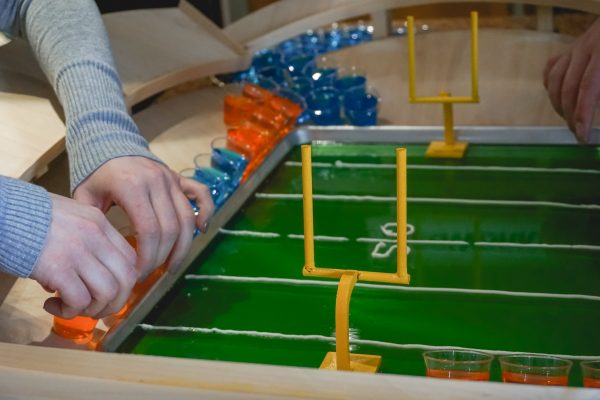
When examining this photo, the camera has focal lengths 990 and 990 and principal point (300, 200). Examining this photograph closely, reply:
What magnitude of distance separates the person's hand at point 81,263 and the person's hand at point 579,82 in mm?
867

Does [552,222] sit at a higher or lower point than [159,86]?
lower

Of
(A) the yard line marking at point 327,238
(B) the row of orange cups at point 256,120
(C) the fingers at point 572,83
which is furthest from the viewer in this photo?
(B) the row of orange cups at point 256,120

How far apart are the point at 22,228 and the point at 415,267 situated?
0.59 metres

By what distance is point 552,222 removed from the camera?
1.52 meters

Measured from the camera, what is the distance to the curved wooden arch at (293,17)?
2168 mm

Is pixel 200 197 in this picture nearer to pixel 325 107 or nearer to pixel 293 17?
pixel 325 107

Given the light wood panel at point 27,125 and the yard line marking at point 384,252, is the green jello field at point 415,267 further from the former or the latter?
the light wood panel at point 27,125

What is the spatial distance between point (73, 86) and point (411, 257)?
1.77 ft

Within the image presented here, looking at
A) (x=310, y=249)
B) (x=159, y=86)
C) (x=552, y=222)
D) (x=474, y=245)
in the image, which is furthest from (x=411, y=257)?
(x=159, y=86)

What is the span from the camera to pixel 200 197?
1.33m

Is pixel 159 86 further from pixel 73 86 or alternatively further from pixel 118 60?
pixel 73 86

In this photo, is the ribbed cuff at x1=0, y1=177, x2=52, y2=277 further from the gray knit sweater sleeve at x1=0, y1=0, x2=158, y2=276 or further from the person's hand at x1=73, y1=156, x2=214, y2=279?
the person's hand at x1=73, y1=156, x2=214, y2=279

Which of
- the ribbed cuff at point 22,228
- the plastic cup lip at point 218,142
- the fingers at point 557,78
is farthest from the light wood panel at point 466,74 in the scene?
the ribbed cuff at point 22,228

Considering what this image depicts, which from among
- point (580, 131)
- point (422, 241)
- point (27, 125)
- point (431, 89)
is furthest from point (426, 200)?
point (27, 125)
